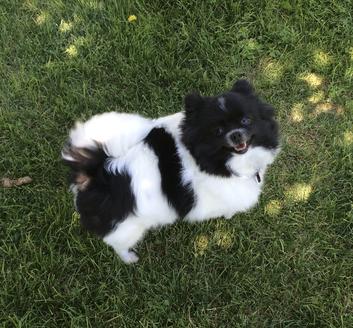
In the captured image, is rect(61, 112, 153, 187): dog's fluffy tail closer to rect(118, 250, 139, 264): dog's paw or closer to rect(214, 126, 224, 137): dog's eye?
rect(214, 126, 224, 137): dog's eye

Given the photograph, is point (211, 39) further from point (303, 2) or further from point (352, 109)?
point (352, 109)

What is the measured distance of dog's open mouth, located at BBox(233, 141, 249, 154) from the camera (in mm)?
2698

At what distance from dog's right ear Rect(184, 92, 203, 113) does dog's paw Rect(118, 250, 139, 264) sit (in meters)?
1.28

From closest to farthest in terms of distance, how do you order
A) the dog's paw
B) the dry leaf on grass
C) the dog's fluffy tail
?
the dog's fluffy tail → the dog's paw → the dry leaf on grass

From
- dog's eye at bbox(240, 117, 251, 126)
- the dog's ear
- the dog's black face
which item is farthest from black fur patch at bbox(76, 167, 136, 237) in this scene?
the dog's ear

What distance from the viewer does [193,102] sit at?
9.07 feet

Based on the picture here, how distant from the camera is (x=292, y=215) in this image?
12.1ft

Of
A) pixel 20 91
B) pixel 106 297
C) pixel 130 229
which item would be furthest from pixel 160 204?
pixel 20 91

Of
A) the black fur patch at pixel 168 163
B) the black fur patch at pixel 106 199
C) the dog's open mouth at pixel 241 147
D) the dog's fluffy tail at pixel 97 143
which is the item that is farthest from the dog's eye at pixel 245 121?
the black fur patch at pixel 106 199

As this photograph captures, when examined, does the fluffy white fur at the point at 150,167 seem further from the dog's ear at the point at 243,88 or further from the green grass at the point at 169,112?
the green grass at the point at 169,112

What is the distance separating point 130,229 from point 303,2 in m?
3.02

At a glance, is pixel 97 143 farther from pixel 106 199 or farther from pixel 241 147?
pixel 241 147

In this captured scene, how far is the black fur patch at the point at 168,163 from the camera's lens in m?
2.86

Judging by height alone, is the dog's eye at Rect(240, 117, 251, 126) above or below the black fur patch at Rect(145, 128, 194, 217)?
above
